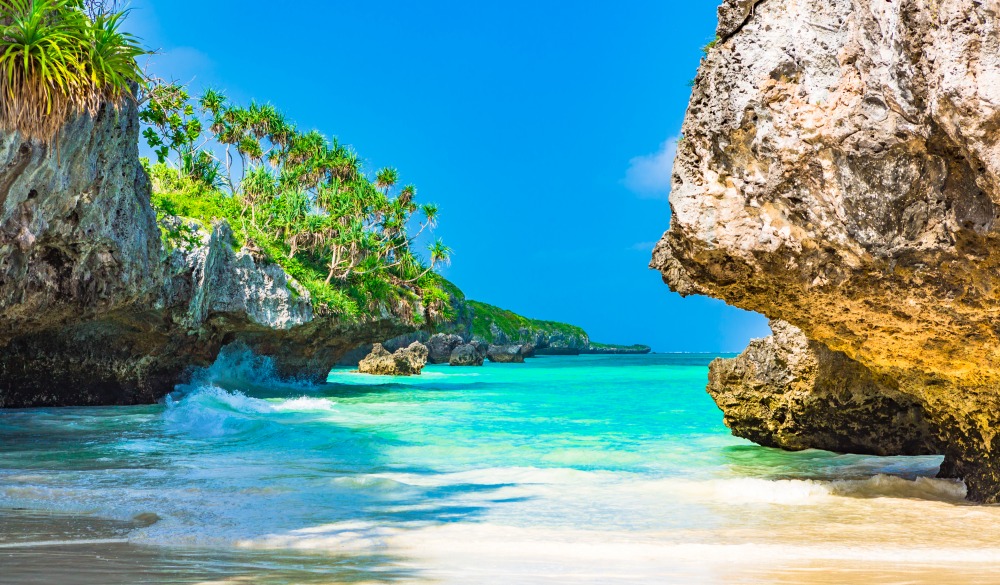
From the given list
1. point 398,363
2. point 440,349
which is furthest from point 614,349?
point 398,363

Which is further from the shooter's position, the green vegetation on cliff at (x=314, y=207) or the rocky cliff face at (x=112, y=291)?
the green vegetation on cliff at (x=314, y=207)

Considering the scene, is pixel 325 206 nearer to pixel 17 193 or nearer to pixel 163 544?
pixel 17 193

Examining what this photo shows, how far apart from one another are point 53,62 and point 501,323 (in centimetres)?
8959

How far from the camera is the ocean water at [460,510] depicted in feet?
15.0

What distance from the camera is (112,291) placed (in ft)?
42.4

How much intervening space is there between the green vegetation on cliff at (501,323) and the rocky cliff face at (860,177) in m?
83.9

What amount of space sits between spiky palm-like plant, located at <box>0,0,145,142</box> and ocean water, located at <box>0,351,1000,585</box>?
14.1 feet

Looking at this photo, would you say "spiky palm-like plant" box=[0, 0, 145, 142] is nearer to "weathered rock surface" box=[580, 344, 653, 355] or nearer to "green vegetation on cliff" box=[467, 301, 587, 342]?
"green vegetation on cliff" box=[467, 301, 587, 342]

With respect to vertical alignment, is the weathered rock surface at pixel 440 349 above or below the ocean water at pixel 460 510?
above

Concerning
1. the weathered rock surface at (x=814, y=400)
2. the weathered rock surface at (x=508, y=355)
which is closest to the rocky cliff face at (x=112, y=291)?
the weathered rock surface at (x=814, y=400)

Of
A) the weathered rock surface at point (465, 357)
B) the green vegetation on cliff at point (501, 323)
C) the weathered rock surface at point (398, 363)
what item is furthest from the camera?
the green vegetation on cliff at point (501, 323)

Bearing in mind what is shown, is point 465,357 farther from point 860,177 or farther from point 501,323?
point 860,177

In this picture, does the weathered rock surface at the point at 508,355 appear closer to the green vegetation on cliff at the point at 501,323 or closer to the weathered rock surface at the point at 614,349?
the green vegetation on cliff at the point at 501,323

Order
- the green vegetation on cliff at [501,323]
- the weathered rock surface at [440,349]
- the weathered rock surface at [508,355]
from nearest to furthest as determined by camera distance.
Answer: the weathered rock surface at [440,349] → the weathered rock surface at [508,355] → the green vegetation on cliff at [501,323]
